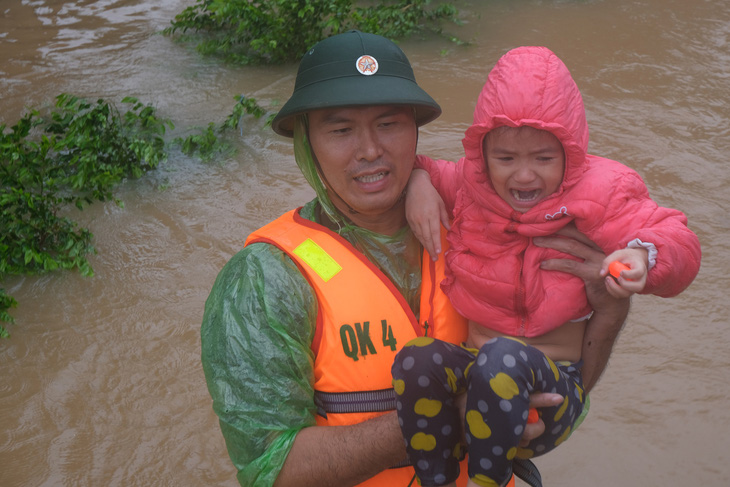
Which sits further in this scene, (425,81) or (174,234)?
(425,81)

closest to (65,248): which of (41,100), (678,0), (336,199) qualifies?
(41,100)

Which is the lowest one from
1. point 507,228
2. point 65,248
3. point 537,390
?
point 65,248

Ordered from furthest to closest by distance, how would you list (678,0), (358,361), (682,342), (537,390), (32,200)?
(678,0) → (32,200) → (682,342) → (358,361) → (537,390)

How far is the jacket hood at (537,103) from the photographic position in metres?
2.22

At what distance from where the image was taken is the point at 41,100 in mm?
6949

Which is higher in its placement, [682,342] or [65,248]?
[65,248]

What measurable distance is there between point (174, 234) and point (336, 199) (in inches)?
121

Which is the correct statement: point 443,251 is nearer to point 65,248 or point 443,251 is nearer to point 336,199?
point 336,199

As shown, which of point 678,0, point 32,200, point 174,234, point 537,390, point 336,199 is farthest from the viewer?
point 678,0

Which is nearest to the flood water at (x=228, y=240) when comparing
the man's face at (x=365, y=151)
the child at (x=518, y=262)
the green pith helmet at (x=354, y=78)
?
the child at (x=518, y=262)

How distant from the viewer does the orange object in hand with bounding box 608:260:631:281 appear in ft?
6.50

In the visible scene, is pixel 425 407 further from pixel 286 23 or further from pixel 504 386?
pixel 286 23

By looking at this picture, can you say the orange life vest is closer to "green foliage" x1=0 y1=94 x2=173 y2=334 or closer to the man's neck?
the man's neck

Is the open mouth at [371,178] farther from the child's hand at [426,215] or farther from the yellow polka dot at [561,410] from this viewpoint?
the yellow polka dot at [561,410]
